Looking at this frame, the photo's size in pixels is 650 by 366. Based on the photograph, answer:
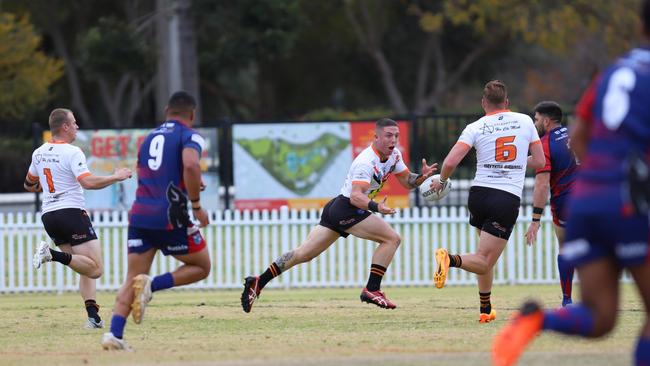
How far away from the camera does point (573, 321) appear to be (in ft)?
21.2

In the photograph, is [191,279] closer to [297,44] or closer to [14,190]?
[14,190]

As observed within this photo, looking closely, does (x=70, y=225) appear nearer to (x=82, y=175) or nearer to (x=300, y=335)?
(x=82, y=175)

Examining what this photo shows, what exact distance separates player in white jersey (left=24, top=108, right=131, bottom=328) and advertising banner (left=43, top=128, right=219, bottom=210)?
8.52 metres

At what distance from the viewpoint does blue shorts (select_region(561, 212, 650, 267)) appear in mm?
6301

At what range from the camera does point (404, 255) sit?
774 inches

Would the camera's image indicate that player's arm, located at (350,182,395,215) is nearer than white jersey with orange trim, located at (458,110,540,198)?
No

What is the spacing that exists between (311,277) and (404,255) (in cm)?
153

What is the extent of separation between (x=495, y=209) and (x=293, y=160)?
32.2 ft

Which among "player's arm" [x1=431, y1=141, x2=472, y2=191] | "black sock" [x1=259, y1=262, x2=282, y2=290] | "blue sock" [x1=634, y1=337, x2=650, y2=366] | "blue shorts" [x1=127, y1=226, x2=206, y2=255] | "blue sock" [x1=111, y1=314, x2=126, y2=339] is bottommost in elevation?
"blue sock" [x1=111, y1=314, x2=126, y2=339]

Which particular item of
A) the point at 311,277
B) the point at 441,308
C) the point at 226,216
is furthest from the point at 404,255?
the point at 441,308

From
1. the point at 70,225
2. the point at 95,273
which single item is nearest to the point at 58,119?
the point at 70,225

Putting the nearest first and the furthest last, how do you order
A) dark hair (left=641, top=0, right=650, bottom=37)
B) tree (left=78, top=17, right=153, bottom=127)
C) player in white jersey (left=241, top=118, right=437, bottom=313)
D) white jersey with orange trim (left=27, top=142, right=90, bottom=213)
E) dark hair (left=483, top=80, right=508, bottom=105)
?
dark hair (left=641, top=0, right=650, bottom=37)
dark hair (left=483, top=80, right=508, bottom=105)
white jersey with orange trim (left=27, top=142, right=90, bottom=213)
player in white jersey (left=241, top=118, right=437, bottom=313)
tree (left=78, top=17, right=153, bottom=127)

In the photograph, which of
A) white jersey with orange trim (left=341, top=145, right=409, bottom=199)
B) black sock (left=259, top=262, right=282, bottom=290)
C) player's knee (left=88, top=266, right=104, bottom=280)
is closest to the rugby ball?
white jersey with orange trim (left=341, top=145, right=409, bottom=199)

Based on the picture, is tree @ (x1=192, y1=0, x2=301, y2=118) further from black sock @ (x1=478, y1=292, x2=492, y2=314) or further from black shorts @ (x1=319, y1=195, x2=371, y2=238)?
black sock @ (x1=478, y1=292, x2=492, y2=314)
